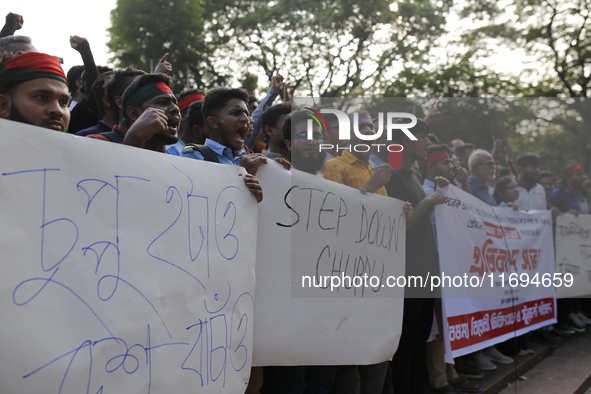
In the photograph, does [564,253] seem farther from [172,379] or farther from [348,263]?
[172,379]

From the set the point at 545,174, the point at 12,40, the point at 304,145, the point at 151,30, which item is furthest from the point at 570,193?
the point at 151,30

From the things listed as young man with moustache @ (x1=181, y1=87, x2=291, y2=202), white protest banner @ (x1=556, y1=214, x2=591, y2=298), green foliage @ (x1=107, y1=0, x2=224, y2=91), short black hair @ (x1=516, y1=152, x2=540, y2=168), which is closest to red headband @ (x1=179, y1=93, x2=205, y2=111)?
young man with moustache @ (x1=181, y1=87, x2=291, y2=202)

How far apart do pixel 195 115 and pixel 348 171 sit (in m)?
1.07

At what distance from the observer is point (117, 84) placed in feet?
10.2

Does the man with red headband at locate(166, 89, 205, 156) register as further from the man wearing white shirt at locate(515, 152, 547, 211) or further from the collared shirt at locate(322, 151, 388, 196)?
the man wearing white shirt at locate(515, 152, 547, 211)

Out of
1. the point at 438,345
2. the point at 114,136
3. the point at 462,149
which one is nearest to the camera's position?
the point at 114,136

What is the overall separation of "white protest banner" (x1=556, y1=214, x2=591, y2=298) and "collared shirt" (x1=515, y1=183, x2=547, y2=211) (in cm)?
24

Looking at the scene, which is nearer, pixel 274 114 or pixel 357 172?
pixel 357 172

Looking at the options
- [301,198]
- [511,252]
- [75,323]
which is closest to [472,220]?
[511,252]

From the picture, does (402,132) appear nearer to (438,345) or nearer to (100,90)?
(438,345)

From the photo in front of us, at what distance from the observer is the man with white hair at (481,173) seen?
15.9ft

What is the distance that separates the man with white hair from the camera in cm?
483

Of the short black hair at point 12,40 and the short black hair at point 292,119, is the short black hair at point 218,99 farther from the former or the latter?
the short black hair at point 12,40

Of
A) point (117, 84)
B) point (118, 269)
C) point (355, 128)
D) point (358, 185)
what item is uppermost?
point (117, 84)
